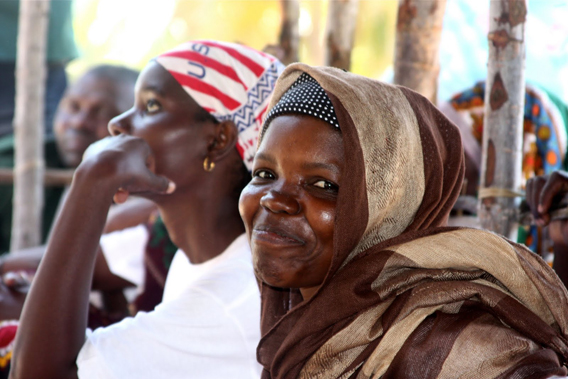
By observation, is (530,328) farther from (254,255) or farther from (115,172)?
(115,172)

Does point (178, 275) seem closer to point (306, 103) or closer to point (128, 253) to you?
point (128, 253)

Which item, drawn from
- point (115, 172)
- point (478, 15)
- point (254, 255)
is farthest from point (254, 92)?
point (478, 15)

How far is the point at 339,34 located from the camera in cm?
338

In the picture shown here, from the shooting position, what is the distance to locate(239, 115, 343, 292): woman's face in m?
1.51

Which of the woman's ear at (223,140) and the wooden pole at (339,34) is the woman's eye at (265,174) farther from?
the wooden pole at (339,34)

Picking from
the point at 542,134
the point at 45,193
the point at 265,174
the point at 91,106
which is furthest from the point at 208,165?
the point at 45,193

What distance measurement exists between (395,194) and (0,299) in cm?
189

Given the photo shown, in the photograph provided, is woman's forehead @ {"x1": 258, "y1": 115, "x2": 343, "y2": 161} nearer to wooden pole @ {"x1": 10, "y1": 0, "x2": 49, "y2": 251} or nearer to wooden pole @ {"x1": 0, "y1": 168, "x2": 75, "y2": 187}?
wooden pole @ {"x1": 10, "y1": 0, "x2": 49, "y2": 251}

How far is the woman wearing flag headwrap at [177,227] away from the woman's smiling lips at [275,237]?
67 centimetres

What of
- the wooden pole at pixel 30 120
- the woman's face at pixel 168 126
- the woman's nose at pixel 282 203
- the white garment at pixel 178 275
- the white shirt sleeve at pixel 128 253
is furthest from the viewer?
the wooden pole at pixel 30 120

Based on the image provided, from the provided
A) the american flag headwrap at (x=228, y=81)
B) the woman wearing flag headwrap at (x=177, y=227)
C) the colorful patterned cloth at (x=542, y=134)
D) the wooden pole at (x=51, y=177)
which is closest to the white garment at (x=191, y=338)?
the woman wearing flag headwrap at (x=177, y=227)

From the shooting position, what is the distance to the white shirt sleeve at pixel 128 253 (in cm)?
319

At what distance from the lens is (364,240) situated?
5.13 ft

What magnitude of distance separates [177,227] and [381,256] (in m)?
1.14
